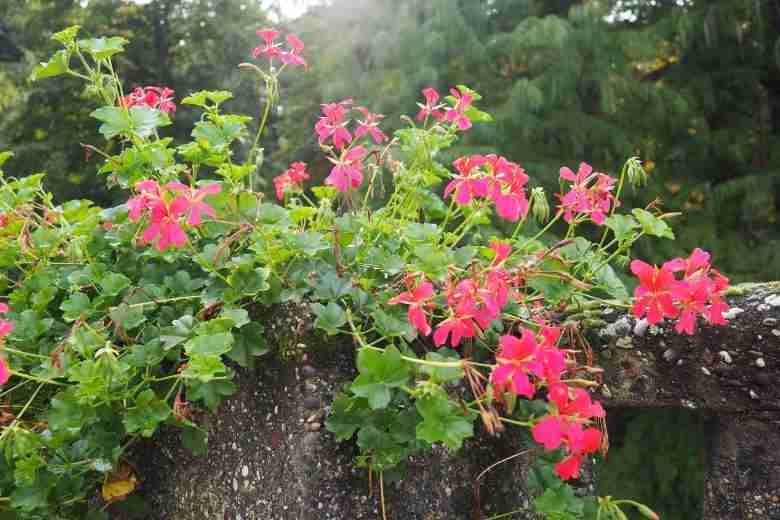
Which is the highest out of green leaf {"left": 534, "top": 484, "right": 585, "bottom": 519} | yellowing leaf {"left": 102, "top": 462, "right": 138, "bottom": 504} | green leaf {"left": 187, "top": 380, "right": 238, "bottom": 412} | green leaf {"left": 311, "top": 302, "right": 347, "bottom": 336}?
green leaf {"left": 311, "top": 302, "right": 347, "bottom": 336}

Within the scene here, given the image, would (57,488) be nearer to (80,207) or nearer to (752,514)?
(80,207)

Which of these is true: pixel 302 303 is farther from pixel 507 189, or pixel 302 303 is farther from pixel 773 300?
pixel 773 300

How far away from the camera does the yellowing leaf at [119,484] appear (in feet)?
3.56

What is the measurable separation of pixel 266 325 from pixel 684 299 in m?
0.59

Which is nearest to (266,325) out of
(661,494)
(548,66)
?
(661,494)

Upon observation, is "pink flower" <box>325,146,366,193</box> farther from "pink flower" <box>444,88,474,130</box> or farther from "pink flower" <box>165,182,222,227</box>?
"pink flower" <box>444,88,474,130</box>

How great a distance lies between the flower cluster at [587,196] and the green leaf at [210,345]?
56 cm

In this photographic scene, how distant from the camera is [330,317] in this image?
101 centimetres

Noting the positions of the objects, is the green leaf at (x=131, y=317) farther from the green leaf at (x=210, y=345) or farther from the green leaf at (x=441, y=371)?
the green leaf at (x=441, y=371)

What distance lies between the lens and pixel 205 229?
3.88 ft

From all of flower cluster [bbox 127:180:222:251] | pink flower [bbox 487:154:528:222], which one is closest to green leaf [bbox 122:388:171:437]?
flower cluster [bbox 127:180:222:251]

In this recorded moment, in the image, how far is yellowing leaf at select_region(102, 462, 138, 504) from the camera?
1086 millimetres

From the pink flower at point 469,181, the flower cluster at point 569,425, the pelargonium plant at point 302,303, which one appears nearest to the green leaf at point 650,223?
the pelargonium plant at point 302,303

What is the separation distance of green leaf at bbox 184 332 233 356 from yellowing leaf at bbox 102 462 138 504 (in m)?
0.31
